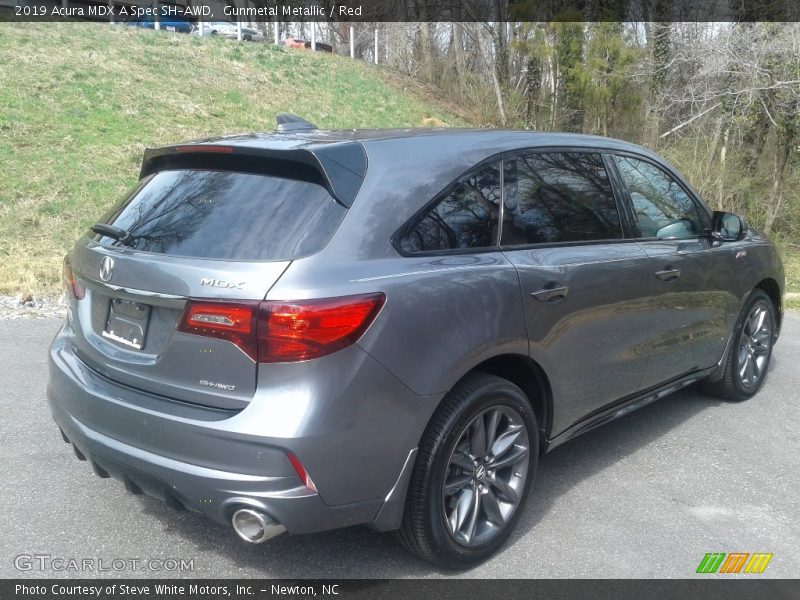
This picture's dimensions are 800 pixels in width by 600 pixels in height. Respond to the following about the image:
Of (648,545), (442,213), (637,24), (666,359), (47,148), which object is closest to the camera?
(442,213)

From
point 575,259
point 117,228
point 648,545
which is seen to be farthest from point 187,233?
point 648,545

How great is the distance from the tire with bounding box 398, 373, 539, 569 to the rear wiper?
1.47 meters

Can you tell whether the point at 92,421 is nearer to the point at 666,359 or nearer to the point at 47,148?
the point at 666,359

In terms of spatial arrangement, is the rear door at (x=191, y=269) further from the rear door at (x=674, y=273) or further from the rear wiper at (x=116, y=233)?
the rear door at (x=674, y=273)

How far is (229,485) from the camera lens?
2.64 metres

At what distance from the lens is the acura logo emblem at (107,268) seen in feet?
10.0

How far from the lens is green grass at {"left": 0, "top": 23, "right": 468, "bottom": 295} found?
11.8 meters

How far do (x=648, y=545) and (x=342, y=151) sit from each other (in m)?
2.22

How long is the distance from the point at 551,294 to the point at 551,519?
1116 mm

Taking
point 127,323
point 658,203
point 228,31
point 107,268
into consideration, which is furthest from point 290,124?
point 228,31

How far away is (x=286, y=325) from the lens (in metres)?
2.60

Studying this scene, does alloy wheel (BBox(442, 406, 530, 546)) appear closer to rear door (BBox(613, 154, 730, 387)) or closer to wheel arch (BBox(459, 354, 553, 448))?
wheel arch (BBox(459, 354, 553, 448))

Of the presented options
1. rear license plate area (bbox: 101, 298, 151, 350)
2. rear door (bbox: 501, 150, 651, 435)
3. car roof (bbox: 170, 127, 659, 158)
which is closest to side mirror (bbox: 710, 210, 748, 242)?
rear door (bbox: 501, 150, 651, 435)

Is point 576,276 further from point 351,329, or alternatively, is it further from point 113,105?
point 113,105
